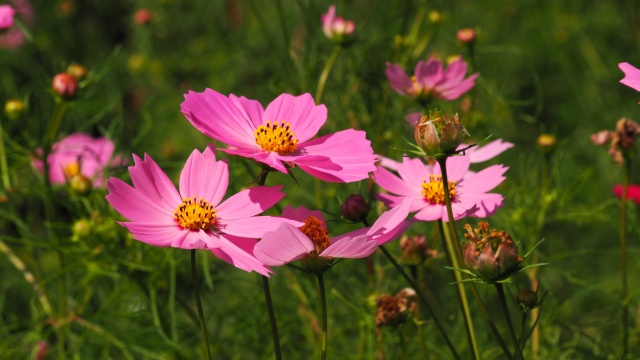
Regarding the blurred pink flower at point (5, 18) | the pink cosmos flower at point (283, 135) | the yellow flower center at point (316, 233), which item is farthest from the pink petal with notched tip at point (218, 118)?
the blurred pink flower at point (5, 18)

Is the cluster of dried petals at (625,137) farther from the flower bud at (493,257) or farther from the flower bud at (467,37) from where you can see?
the flower bud at (493,257)

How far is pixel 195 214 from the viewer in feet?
2.29

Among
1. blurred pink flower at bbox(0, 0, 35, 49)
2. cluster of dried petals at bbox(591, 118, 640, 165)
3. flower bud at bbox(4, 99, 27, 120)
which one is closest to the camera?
cluster of dried petals at bbox(591, 118, 640, 165)

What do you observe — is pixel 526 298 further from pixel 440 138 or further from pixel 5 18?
pixel 5 18

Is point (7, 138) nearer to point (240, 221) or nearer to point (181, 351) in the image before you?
point (181, 351)

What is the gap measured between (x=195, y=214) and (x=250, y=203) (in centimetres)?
5

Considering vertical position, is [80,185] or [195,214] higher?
[80,185]

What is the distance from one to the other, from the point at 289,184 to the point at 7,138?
0.58 meters

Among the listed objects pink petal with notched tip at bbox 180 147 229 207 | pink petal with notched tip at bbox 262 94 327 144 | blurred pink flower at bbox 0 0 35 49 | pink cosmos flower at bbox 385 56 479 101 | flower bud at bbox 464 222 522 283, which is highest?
blurred pink flower at bbox 0 0 35 49

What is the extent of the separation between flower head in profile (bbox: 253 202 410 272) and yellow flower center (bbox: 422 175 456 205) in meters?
0.12

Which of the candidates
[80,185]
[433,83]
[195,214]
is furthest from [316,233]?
[80,185]

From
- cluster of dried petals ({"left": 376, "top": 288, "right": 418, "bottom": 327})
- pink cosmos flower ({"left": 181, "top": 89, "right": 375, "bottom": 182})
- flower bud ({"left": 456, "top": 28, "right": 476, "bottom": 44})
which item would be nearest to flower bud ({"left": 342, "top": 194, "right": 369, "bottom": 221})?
pink cosmos flower ({"left": 181, "top": 89, "right": 375, "bottom": 182})

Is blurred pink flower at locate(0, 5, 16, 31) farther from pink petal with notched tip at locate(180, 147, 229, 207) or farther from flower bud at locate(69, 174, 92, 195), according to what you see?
pink petal with notched tip at locate(180, 147, 229, 207)

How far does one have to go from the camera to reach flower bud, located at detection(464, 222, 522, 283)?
601 millimetres
